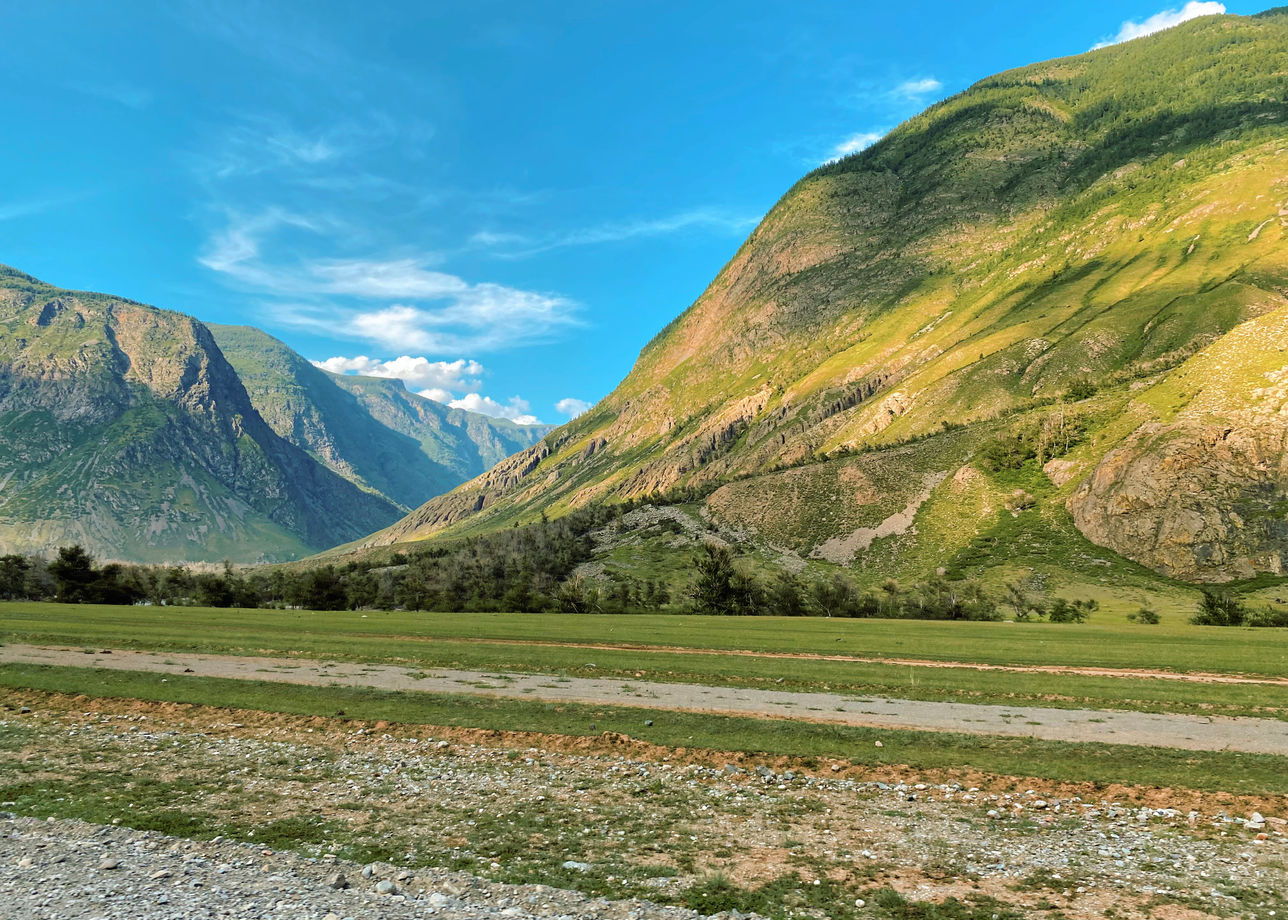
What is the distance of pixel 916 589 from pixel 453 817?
321 ft

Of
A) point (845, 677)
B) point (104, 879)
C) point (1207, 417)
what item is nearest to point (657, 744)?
point (104, 879)

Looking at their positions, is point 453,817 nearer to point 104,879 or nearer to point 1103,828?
point 104,879

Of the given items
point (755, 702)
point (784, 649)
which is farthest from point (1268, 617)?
point (755, 702)

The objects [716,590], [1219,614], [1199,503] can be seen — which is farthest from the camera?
[716,590]

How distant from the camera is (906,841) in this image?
529 inches

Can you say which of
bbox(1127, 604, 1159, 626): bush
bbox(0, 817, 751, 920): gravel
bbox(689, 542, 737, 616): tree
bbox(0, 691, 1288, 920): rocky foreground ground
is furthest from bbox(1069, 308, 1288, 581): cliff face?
bbox(0, 817, 751, 920): gravel

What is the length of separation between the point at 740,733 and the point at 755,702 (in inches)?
229

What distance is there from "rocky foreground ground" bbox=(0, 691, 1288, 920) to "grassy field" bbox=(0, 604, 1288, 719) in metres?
15.4

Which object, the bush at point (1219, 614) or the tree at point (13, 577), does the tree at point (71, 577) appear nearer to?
the tree at point (13, 577)

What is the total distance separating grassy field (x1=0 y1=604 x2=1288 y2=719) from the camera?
3097 centimetres

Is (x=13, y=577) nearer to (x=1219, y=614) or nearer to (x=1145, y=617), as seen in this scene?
(x=1145, y=617)

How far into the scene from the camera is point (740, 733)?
74.1ft

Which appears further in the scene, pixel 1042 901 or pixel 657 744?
pixel 657 744

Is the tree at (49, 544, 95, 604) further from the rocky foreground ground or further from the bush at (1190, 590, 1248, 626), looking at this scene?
the bush at (1190, 590, 1248, 626)
